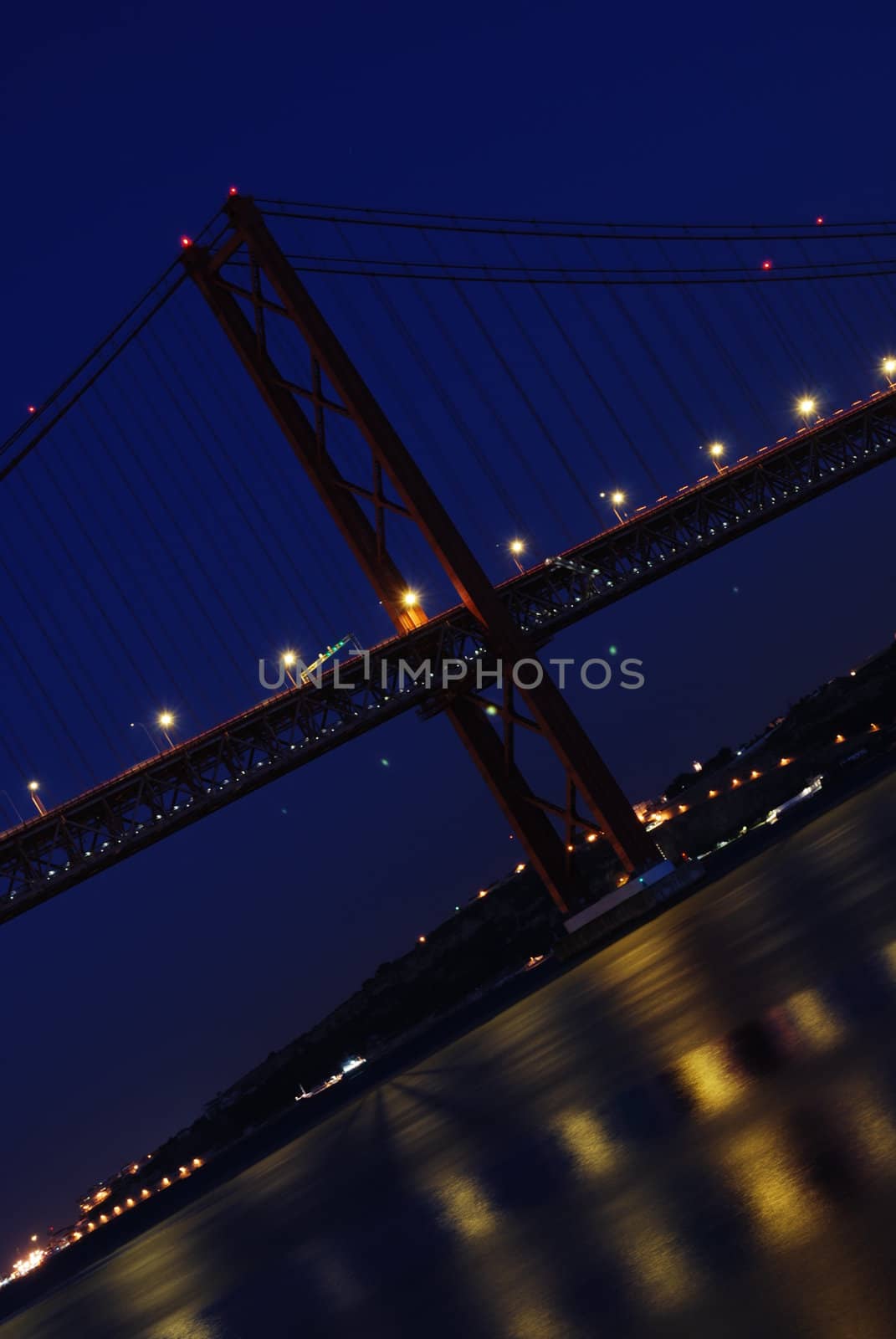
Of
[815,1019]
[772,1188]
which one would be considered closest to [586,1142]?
[815,1019]

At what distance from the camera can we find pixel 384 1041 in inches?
3078

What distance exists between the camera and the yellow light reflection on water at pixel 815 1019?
8.73m

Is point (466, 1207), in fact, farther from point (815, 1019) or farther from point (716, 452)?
point (716, 452)

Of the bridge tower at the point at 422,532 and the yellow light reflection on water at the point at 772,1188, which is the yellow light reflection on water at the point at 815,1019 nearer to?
the yellow light reflection on water at the point at 772,1188

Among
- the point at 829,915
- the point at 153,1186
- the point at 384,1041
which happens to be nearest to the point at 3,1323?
the point at 829,915

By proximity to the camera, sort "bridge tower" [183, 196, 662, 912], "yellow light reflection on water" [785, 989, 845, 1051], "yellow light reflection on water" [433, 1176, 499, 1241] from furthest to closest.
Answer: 1. "bridge tower" [183, 196, 662, 912]
2. "yellow light reflection on water" [433, 1176, 499, 1241]
3. "yellow light reflection on water" [785, 989, 845, 1051]

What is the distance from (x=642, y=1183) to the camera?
7891 millimetres

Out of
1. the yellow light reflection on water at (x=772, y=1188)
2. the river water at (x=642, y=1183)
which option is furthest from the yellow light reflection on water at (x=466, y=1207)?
the yellow light reflection on water at (x=772, y=1188)

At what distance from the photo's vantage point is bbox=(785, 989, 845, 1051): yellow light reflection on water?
8734mm

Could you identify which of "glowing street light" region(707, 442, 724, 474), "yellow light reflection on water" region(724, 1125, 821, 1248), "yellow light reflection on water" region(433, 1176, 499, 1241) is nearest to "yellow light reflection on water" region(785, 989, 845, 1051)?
"yellow light reflection on water" region(724, 1125, 821, 1248)

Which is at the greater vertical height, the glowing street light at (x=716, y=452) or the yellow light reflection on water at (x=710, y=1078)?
the glowing street light at (x=716, y=452)

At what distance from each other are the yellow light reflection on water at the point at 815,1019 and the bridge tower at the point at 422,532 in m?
22.4

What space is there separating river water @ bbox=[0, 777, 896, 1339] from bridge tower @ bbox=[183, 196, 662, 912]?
11.9 m

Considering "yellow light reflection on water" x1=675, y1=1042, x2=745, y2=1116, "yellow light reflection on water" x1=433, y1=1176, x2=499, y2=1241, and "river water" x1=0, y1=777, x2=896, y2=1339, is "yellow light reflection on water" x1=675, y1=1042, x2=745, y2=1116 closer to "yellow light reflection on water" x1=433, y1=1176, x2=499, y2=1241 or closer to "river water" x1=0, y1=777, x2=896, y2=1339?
"river water" x1=0, y1=777, x2=896, y2=1339
